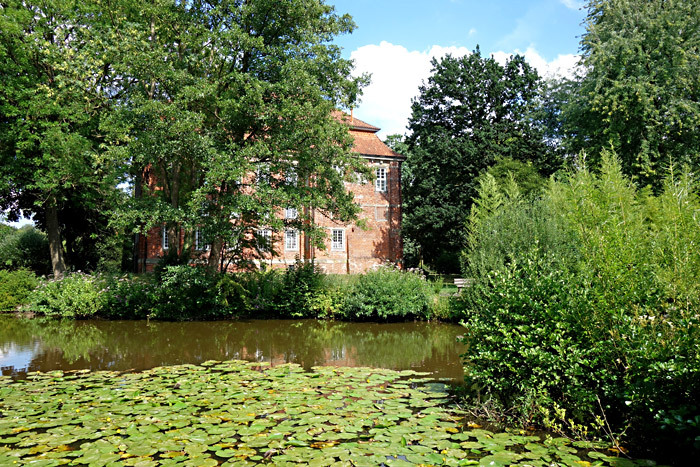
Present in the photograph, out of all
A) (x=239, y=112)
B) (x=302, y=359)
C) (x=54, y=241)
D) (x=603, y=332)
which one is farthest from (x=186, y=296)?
(x=603, y=332)

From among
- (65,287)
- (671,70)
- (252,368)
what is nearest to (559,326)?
(252,368)

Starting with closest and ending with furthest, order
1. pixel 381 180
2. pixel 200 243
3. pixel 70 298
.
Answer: pixel 70 298 < pixel 200 243 < pixel 381 180

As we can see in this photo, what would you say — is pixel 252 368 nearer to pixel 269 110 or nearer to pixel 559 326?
pixel 559 326

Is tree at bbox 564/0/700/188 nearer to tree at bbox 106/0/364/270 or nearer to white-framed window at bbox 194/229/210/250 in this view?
tree at bbox 106/0/364/270

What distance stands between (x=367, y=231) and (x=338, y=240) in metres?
2.09

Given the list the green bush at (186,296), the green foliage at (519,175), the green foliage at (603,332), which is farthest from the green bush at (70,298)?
the green foliage at (519,175)

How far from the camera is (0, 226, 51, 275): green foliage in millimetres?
25406

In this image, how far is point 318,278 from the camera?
1717 centimetres

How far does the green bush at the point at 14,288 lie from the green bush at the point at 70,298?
2.14 ft

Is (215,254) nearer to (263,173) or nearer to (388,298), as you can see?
(263,173)

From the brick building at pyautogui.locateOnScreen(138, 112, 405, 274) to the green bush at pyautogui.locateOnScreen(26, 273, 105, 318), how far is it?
13.0m

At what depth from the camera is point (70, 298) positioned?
16422 mm

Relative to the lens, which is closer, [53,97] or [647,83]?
[647,83]

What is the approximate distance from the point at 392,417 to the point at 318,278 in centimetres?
1164
